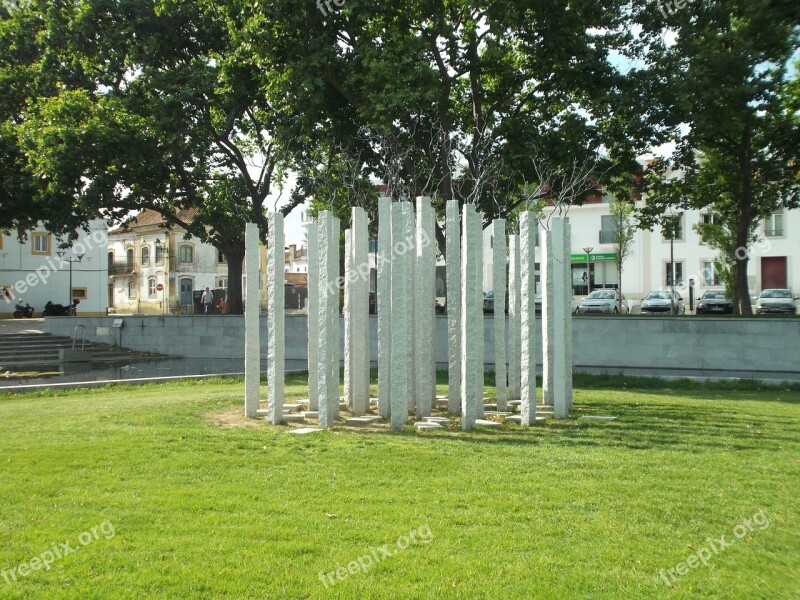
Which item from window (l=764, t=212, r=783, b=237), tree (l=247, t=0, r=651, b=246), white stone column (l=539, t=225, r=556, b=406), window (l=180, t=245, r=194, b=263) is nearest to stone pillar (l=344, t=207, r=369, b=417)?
white stone column (l=539, t=225, r=556, b=406)

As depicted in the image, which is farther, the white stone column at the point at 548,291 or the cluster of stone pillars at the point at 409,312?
the white stone column at the point at 548,291

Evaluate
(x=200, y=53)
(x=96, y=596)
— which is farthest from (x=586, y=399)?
(x=200, y=53)

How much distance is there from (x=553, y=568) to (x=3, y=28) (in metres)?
29.9

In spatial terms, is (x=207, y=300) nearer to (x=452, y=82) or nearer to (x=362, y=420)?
(x=452, y=82)

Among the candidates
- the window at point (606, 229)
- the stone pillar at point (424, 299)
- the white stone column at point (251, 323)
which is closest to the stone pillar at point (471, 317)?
the stone pillar at point (424, 299)

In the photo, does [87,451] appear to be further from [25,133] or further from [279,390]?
[25,133]

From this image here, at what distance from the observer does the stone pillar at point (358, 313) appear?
10719mm

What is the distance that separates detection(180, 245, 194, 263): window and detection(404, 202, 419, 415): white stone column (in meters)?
58.0

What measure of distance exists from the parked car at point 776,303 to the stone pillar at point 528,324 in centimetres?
3141

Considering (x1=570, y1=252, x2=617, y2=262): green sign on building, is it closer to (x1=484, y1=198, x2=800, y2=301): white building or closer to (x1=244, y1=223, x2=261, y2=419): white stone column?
(x1=484, y1=198, x2=800, y2=301): white building

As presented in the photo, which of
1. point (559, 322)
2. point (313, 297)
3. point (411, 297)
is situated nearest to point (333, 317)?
point (313, 297)

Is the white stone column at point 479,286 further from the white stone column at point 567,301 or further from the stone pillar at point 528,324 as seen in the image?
the white stone column at point 567,301

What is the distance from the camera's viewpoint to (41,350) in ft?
91.9

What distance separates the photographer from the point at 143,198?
93.1 ft
